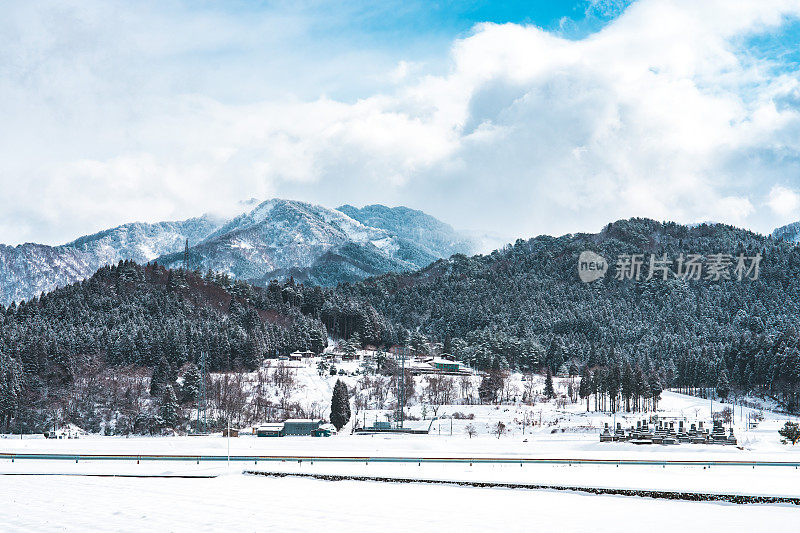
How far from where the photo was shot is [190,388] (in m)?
110

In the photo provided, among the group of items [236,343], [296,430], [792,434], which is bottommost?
[296,430]

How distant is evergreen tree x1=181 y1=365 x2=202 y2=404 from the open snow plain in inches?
1391

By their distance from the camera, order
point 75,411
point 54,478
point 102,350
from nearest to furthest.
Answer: point 54,478, point 75,411, point 102,350

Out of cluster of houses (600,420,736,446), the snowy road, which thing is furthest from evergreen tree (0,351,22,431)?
cluster of houses (600,420,736,446)

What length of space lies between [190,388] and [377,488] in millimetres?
71704

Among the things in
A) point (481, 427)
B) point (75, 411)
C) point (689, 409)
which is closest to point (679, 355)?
point (689, 409)

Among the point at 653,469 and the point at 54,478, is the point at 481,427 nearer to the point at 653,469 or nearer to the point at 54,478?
the point at 653,469

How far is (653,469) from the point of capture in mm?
54781

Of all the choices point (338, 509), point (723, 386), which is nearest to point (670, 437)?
point (338, 509)

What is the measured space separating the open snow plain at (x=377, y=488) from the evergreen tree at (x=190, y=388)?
35.3 m

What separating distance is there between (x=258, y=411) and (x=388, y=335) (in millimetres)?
80659

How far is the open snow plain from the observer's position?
35094 millimetres

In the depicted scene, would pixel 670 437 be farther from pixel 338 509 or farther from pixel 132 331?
pixel 132 331

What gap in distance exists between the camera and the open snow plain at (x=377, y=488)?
3509 cm
